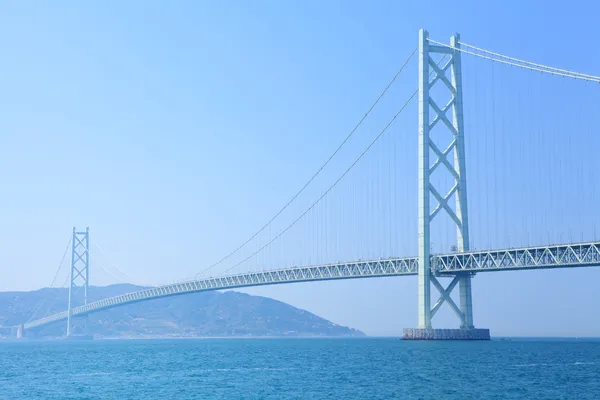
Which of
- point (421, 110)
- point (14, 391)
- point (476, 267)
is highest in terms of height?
point (421, 110)

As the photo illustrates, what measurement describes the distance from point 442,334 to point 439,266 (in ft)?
13.5

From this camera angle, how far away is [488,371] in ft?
119

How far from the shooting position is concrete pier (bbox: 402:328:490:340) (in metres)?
55.5

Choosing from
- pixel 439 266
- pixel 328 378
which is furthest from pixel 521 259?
pixel 328 378

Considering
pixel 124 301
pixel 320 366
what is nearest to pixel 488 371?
pixel 320 366

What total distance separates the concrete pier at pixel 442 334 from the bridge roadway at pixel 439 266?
344cm

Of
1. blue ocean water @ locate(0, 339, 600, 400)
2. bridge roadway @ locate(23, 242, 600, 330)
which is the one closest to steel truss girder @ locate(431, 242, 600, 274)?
bridge roadway @ locate(23, 242, 600, 330)

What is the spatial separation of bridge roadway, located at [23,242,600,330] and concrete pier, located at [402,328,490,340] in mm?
3443

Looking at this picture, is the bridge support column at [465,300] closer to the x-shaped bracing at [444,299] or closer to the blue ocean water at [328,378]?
the x-shaped bracing at [444,299]

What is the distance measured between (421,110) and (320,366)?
66.8ft

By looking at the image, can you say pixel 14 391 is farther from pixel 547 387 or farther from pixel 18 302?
pixel 18 302

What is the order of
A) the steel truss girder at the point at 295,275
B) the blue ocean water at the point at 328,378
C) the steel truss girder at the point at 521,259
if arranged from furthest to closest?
the steel truss girder at the point at 295,275 < the steel truss girder at the point at 521,259 < the blue ocean water at the point at 328,378

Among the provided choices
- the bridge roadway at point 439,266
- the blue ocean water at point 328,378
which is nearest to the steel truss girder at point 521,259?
the bridge roadway at point 439,266

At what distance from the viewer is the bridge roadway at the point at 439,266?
48.5 metres
